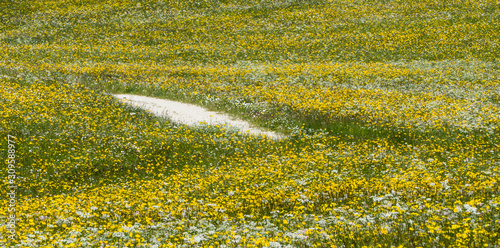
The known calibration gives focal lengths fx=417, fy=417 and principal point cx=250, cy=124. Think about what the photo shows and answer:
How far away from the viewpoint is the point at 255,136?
1662 cm

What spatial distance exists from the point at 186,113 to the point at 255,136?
16.2 ft

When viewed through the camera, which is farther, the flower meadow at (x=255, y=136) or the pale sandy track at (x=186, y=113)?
the pale sandy track at (x=186, y=113)

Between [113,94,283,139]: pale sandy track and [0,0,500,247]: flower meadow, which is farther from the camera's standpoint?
[113,94,283,139]: pale sandy track

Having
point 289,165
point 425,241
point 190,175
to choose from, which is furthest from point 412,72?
point 425,241

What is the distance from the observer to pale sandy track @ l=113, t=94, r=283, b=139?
718 inches

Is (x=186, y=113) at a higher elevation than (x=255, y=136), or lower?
lower

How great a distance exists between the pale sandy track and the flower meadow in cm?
77

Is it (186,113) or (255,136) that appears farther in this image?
(186,113)

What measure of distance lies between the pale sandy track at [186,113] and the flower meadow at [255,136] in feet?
2.54

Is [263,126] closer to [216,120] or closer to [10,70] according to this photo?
[216,120]

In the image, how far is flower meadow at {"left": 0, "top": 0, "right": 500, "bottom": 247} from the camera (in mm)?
7379

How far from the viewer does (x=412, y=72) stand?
88.8ft

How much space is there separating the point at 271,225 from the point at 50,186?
310 inches

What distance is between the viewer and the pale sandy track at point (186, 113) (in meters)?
18.2
